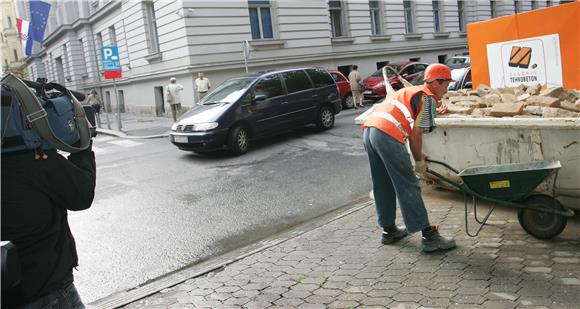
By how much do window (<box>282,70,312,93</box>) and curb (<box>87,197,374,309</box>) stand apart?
5.97m

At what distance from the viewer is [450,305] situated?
11.1ft

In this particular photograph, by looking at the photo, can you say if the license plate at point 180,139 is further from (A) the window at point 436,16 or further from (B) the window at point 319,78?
(A) the window at point 436,16

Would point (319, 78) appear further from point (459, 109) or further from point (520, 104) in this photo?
point (520, 104)

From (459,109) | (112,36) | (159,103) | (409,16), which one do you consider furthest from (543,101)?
(112,36)

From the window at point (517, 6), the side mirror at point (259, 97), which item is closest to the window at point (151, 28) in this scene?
the side mirror at point (259, 97)

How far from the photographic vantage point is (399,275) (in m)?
3.95

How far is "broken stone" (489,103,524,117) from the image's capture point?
479 centimetres

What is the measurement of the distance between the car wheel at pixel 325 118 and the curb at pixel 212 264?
6355 millimetres

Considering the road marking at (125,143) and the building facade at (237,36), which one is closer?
the road marking at (125,143)

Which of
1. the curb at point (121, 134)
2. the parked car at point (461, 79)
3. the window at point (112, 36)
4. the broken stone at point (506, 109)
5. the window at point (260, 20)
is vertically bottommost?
the curb at point (121, 134)

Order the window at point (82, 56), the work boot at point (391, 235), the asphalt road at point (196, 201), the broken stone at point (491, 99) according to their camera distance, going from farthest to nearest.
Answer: the window at point (82, 56)
the broken stone at point (491, 99)
the asphalt road at point (196, 201)
the work boot at point (391, 235)

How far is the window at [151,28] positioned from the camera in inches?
846

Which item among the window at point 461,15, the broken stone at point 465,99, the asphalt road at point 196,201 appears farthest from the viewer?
the window at point 461,15

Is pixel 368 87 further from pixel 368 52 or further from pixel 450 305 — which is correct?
pixel 450 305
